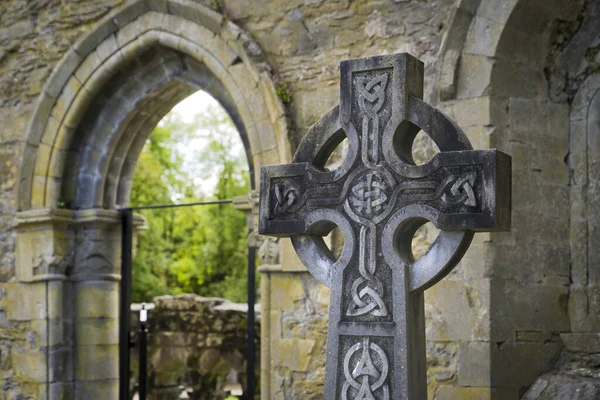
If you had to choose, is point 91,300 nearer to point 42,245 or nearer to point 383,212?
point 42,245

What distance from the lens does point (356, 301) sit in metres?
3.91

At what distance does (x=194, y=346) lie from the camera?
38.1ft

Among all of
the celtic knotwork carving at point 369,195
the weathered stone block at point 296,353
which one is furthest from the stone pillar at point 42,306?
the celtic knotwork carving at point 369,195

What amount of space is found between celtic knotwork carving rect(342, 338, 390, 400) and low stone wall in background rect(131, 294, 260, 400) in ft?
24.0

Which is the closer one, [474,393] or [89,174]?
[474,393]

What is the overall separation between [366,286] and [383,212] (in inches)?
12.3

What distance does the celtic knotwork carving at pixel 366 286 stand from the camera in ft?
12.7

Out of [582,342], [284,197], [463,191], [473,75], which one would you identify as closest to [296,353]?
[582,342]

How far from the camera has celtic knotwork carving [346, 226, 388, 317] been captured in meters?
3.86

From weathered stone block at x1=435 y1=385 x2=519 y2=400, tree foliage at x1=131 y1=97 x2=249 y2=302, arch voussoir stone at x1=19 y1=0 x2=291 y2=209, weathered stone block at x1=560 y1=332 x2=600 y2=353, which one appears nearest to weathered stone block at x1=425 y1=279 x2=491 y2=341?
weathered stone block at x1=435 y1=385 x2=519 y2=400

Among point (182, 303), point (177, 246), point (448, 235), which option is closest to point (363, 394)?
point (448, 235)

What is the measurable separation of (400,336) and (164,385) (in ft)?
28.4

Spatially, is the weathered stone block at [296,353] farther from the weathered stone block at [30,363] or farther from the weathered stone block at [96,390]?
the weathered stone block at [30,363]

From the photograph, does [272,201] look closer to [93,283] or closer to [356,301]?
[356,301]
